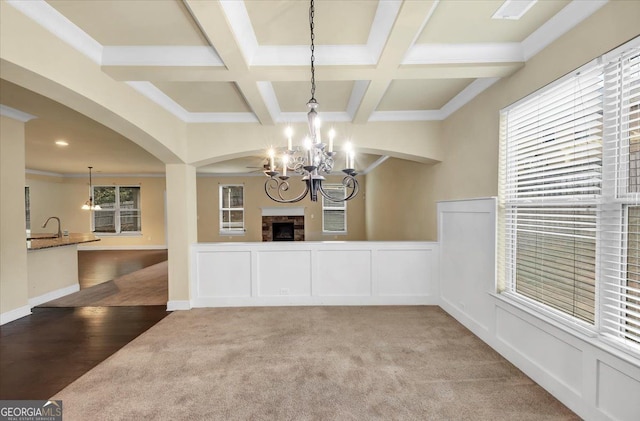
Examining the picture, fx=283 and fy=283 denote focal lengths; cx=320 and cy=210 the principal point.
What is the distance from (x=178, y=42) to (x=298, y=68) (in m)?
0.95

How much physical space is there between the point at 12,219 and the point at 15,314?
126cm

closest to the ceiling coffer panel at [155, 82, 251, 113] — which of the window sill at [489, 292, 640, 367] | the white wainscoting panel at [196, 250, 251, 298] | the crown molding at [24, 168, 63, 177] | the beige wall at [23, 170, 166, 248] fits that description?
the white wainscoting panel at [196, 250, 251, 298]

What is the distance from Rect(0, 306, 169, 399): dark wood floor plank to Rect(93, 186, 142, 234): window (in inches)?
257

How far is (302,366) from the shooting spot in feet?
8.24

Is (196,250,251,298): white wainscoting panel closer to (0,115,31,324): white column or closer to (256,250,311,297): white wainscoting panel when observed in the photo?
(256,250,311,297): white wainscoting panel

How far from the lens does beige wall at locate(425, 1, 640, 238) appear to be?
1.67m

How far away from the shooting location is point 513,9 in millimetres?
1878

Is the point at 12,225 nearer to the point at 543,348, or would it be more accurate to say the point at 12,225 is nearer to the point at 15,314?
the point at 15,314

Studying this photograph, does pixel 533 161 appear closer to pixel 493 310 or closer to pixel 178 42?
pixel 493 310

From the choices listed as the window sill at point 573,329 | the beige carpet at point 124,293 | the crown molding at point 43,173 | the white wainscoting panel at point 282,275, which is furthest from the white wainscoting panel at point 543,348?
the crown molding at point 43,173

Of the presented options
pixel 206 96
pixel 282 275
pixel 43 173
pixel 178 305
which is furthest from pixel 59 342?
pixel 43 173

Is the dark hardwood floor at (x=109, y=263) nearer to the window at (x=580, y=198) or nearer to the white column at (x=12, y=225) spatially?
the white column at (x=12, y=225)

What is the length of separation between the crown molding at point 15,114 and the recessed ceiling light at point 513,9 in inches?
210

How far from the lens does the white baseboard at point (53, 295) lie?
434 cm
